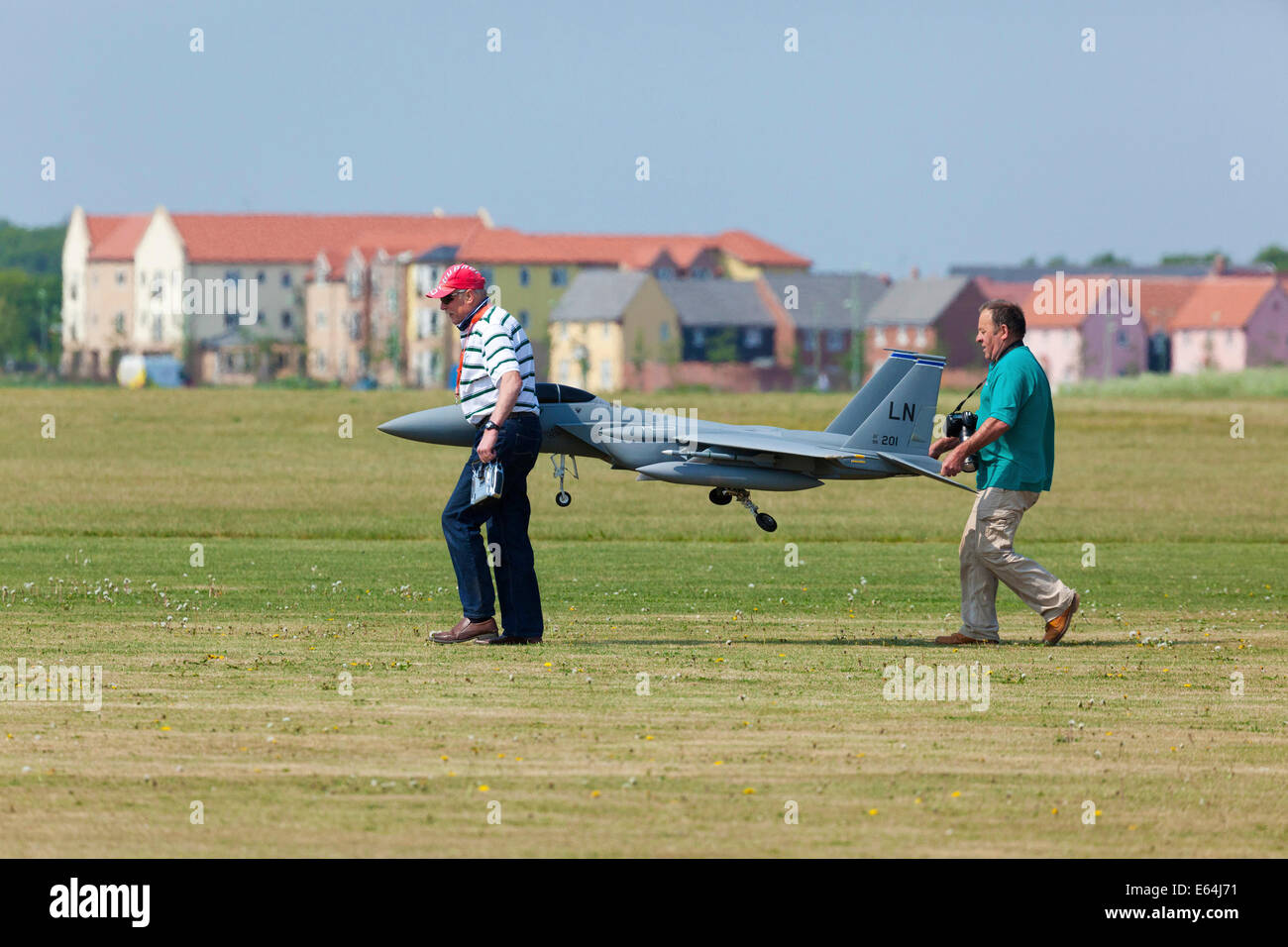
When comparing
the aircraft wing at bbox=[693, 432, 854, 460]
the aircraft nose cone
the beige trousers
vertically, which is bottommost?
the beige trousers

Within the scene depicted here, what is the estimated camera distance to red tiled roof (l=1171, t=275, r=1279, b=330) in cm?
15650

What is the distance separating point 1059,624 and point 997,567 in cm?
77

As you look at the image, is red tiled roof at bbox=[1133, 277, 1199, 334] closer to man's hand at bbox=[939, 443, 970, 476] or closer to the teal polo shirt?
the teal polo shirt

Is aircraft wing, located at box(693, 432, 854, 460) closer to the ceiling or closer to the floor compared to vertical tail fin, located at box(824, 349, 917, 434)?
closer to the floor

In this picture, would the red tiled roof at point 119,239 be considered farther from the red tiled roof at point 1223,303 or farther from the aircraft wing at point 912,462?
the aircraft wing at point 912,462

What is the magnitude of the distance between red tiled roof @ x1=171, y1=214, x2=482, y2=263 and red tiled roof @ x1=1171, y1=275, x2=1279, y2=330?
62084mm

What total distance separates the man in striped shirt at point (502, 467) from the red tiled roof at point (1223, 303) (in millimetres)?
150060

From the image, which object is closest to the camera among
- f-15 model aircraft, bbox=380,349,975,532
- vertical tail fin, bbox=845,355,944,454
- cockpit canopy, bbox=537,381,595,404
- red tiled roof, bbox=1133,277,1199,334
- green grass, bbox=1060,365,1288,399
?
f-15 model aircraft, bbox=380,349,975,532

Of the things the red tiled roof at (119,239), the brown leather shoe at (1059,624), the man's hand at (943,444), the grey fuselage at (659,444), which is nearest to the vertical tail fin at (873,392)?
the grey fuselage at (659,444)

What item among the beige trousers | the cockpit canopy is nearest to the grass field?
the beige trousers

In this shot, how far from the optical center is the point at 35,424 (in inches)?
2371


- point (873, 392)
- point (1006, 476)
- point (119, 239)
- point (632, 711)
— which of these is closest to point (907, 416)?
point (873, 392)

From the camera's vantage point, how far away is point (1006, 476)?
1522 centimetres
